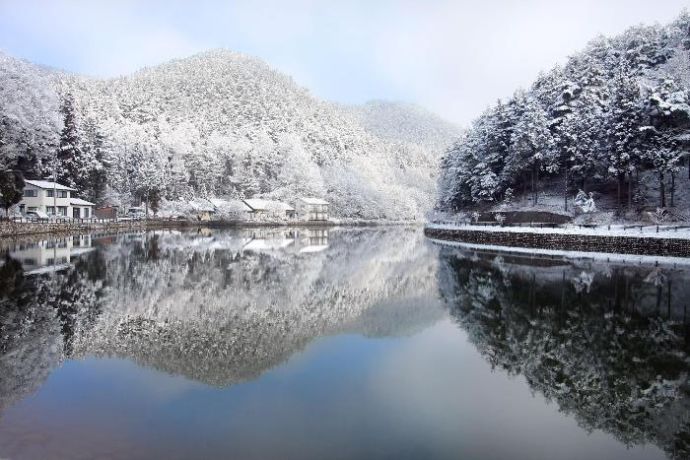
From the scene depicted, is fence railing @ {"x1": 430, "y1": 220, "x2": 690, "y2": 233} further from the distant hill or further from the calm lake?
the distant hill

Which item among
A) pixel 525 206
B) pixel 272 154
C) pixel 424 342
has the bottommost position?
pixel 424 342

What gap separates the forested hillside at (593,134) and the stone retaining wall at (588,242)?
677 centimetres

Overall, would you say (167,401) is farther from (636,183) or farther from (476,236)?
(636,183)

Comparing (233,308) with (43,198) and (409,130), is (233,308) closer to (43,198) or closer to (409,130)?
(43,198)

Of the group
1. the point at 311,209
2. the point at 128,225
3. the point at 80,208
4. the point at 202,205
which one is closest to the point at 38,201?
the point at 80,208

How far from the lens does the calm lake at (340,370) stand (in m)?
6.22

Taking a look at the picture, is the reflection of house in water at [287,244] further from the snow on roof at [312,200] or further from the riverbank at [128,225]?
the snow on roof at [312,200]

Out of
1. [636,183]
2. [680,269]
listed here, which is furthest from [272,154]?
[680,269]

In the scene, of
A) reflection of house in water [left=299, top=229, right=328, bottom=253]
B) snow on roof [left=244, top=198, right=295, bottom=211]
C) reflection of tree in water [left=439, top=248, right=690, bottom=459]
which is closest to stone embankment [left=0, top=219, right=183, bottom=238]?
snow on roof [left=244, top=198, right=295, bottom=211]

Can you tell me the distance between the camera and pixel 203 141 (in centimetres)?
10644

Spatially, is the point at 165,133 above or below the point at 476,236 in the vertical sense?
above

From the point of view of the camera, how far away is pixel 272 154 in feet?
345

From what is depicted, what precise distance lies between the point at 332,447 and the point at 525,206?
44.2 metres

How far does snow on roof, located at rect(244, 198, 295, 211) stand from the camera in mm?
84312
